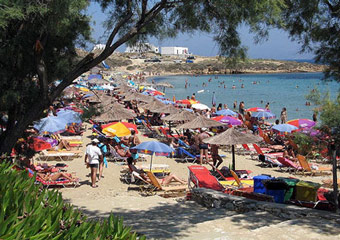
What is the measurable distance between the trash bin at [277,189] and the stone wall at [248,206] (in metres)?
0.72

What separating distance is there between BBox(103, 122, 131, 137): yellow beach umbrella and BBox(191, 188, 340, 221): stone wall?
499cm

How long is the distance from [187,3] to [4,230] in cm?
544

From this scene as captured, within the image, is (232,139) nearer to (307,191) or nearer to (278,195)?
(278,195)

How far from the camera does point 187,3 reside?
6719 mm

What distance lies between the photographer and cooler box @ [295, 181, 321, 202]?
716 cm

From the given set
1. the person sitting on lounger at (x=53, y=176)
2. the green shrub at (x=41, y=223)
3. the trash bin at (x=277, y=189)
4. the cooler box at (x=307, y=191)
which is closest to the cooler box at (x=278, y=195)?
the trash bin at (x=277, y=189)

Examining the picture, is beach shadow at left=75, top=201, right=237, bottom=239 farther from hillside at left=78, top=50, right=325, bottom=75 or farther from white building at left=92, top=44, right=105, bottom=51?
hillside at left=78, top=50, right=325, bottom=75

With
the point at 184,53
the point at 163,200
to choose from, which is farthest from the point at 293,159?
the point at 184,53

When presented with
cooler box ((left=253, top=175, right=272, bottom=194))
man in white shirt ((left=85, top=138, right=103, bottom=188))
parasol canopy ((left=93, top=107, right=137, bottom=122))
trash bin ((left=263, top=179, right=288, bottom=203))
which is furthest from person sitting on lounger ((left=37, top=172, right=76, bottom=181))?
parasol canopy ((left=93, top=107, right=137, bottom=122))

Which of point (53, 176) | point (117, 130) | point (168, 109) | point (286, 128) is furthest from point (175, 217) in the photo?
point (168, 109)

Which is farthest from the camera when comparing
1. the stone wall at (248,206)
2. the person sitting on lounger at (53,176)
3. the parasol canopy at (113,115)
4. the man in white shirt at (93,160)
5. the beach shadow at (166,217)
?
the parasol canopy at (113,115)

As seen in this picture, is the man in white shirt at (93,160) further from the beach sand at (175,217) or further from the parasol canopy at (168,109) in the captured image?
the parasol canopy at (168,109)

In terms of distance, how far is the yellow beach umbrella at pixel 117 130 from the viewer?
1287 centimetres

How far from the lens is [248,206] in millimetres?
6887
